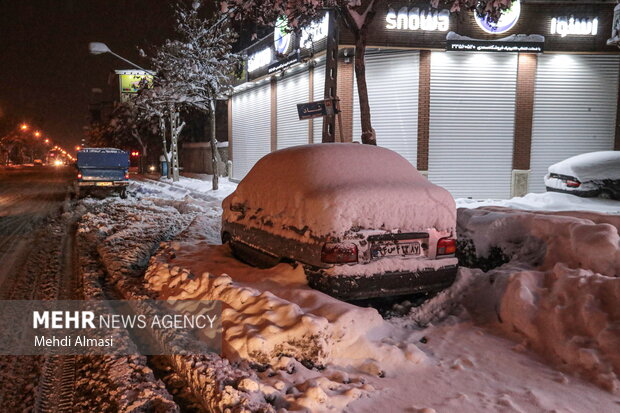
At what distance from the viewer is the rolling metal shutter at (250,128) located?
23.3 meters

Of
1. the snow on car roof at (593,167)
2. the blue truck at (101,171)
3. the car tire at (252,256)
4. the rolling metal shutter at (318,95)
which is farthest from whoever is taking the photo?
the blue truck at (101,171)

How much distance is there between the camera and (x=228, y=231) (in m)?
7.11

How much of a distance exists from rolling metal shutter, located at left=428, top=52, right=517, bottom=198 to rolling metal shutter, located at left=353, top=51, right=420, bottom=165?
63cm

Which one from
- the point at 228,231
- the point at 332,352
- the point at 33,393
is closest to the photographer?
the point at 33,393

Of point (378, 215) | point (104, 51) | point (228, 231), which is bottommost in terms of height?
point (228, 231)

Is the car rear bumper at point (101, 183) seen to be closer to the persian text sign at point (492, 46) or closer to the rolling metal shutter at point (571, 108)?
the persian text sign at point (492, 46)

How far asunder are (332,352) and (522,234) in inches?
138

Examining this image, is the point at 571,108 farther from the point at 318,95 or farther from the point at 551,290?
the point at 551,290

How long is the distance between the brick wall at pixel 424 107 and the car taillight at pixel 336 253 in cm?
Result: 1241

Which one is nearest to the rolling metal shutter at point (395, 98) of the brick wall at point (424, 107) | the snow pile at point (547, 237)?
the brick wall at point (424, 107)

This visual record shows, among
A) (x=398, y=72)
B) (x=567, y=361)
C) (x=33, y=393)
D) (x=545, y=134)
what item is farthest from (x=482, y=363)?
(x=545, y=134)

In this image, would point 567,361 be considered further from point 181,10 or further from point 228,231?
point 181,10

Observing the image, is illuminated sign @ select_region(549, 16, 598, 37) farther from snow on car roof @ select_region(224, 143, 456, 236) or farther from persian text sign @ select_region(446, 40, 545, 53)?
snow on car roof @ select_region(224, 143, 456, 236)

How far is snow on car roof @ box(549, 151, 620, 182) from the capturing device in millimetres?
11109
